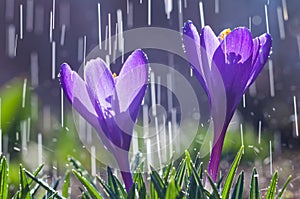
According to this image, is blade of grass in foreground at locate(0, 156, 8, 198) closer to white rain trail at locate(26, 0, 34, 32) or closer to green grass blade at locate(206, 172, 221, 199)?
green grass blade at locate(206, 172, 221, 199)

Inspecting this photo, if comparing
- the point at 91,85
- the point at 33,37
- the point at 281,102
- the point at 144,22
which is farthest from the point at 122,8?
the point at 91,85

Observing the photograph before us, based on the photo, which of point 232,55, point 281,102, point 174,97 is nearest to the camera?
point 232,55

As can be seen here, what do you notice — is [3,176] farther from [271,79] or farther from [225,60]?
[271,79]

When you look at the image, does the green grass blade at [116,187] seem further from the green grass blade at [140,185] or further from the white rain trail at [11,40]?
the white rain trail at [11,40]

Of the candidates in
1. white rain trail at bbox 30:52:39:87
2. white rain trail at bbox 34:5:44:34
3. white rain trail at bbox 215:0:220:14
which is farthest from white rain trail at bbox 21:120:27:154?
white rain trail at bbox 215:0:220:14

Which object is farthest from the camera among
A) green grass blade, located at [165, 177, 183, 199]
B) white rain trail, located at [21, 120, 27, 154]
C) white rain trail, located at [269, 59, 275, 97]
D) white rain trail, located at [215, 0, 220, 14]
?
white rain trail, located at [215, 0, 220, 14]

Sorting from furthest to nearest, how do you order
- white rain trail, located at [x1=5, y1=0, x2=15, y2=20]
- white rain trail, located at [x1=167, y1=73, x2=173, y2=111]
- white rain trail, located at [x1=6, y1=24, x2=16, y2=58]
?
white rain trail, located at [x1=6, y1=24, x2=16, y2=58], white rain trail, located at [x1=5, y1=0, x2=15, y2=20], white rain trail, located at [x1=167, y1=73, x2=173, y2=111]

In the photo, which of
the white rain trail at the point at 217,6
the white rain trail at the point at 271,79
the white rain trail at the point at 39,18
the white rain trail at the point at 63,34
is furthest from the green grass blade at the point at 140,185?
the white rain trail at the point at 217,6

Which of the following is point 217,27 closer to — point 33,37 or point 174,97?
point 174,97
